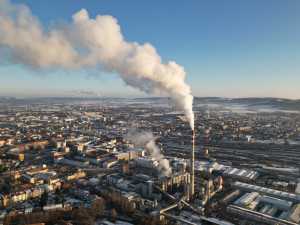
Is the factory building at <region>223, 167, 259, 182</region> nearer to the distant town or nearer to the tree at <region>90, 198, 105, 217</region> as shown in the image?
the distant town

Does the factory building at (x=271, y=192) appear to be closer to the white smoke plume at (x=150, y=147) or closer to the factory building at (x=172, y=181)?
the factory building at (x=172, y=181)

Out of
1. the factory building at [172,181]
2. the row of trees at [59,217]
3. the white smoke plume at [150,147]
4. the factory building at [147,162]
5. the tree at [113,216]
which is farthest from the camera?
the factory building at [147,162]

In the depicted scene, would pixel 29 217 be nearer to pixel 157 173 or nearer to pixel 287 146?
pixel 157 173

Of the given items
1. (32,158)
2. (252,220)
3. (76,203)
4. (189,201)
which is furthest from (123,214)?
(32,158)

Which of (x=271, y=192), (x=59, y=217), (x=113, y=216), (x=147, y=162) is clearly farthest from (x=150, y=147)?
(x=59, y=217)

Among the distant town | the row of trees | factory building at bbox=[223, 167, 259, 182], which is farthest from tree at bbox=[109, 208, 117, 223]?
factory building at bbox=[223, 167, 259, 182]

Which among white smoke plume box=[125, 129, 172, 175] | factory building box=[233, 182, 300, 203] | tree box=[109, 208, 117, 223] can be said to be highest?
white smoke plume box=[125, 129, 172, 175]

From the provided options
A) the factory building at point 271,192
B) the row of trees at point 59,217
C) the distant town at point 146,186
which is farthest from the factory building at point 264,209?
the row of trees at point 59,217

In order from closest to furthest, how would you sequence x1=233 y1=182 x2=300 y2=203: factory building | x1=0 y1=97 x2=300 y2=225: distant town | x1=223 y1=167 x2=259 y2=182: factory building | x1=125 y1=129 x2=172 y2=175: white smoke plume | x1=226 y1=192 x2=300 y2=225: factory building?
x1=226 y1=192 x2=300 y2=225: factory building → x1=0 y1=97 x2=300 y2=225: distant town → x1=233 y1=182 x2=300 y2=203: factory building → x1=223 y1=167 x2=259 y2=182: factory building → x1=125 y1=129 x2=172 y2=175: white smoke plume

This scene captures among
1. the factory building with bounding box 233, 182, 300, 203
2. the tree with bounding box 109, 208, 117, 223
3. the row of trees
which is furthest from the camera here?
the factory building with bounding box 233, 182, 300, 203
